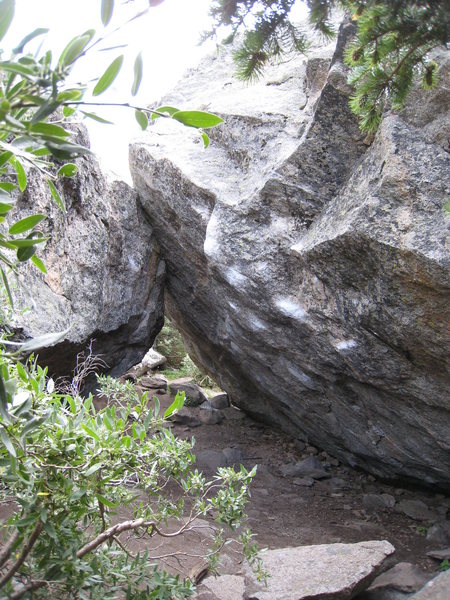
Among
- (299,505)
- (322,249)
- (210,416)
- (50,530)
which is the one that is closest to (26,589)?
(50,530)

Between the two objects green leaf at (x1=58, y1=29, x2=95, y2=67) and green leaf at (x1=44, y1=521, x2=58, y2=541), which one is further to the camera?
green leaf at (x1=44, y1=521, x2=58, y2=541)

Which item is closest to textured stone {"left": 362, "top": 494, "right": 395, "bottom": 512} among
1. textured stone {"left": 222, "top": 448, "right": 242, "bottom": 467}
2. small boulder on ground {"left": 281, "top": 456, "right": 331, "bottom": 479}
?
small boulder on ground {"left": 281, "top": 456, "right": 331, "bottom": 479}

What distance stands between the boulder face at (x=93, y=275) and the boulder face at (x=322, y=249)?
363 mm

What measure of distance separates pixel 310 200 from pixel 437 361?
1.55m

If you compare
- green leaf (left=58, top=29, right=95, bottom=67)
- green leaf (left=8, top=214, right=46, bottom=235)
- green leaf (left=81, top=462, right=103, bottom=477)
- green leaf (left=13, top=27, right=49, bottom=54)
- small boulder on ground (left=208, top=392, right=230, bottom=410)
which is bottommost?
small boulder on ground (left=208, top=392, right=230, bottom=410)

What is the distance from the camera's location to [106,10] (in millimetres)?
1063

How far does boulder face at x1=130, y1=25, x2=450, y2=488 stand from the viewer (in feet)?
11.5

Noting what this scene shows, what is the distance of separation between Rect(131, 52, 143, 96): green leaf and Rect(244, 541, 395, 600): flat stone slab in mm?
2908

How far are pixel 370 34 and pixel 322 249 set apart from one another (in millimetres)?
2103

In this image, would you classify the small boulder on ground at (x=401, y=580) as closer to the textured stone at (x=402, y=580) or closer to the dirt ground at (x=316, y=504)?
the textured stone at (x=402, y=580)

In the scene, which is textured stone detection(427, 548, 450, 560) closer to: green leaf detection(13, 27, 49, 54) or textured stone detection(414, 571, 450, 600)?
textured stone detection(414, 571, 450, 600)

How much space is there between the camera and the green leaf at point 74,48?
103 cm

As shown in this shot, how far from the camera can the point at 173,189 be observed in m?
5.45

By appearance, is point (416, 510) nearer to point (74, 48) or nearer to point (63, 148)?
point (63, 148)
